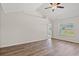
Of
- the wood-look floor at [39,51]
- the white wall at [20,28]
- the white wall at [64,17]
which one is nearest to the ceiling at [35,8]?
the white wall at [64,17]

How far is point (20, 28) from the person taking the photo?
5672 mm

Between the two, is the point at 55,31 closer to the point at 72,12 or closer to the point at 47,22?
the point at 47,22

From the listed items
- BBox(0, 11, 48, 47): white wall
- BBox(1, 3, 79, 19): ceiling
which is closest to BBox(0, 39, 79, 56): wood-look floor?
BBox(0, 11, 48, 47): white wall

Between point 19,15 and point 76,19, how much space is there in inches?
142

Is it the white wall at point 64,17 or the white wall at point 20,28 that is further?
the white wall at point 64,17

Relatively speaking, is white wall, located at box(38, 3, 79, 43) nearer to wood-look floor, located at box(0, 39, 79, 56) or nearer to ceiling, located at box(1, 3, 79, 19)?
ceiling, located at box(1, 3, 79, 19)

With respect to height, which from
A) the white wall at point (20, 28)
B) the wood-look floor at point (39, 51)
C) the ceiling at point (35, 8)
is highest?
the ceiling at point (35, 8)

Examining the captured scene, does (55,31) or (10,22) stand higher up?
(10,22)

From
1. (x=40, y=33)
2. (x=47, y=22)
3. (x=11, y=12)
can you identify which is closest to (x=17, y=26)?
(x=11, y=12)

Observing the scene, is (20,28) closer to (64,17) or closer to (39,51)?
(39,51)

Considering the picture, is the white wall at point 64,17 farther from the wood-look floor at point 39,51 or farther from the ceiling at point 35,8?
the wood-look floor at point 39,51

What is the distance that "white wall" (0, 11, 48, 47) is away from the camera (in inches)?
191

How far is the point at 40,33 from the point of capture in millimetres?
7199

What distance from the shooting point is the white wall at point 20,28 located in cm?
485
